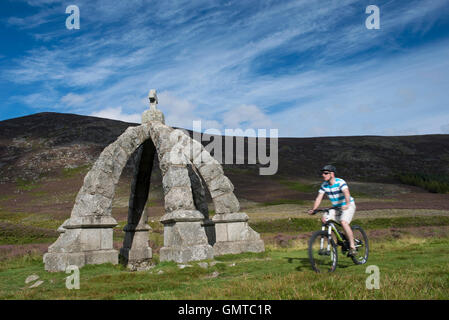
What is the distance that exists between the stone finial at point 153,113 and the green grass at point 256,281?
243 inches

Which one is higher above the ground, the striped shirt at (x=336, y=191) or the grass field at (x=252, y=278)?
the striped shirt at (x=336, y=191)

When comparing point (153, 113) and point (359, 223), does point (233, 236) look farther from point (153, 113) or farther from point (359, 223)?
point (359, 223)

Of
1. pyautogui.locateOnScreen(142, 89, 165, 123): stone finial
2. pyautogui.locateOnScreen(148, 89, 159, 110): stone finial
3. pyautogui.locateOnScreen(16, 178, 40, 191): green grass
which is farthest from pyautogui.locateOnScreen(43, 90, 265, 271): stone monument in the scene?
pyautogui.locateOnScreen(16, 178, 40, 191): green grass

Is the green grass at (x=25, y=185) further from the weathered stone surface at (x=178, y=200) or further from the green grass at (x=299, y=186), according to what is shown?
the weathered stone surface at (x=178, y=200)

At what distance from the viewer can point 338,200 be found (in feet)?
31.7

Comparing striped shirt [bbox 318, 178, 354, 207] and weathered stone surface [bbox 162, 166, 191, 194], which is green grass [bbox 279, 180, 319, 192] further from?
striped shirt [bbox 318, 178, 354, 207]

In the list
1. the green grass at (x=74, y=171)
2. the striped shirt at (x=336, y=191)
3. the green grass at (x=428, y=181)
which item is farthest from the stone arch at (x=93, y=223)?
the green grass at (x=74, y=171)

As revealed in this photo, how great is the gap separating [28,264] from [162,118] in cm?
822

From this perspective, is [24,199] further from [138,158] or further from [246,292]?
[246,292]

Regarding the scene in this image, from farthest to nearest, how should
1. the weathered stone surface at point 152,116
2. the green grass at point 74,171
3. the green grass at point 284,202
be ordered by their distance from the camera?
the green grass at point 74,171
the green grass at point 284,202
the weathered stone surface at point 152,116

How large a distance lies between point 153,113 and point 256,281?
1028 cm

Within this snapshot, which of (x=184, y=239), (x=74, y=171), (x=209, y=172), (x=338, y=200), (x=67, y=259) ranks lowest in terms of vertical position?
(x=67, y=259)

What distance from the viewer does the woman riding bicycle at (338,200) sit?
9.41 metres

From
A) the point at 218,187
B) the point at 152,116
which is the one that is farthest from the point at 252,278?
the point at 152,116
